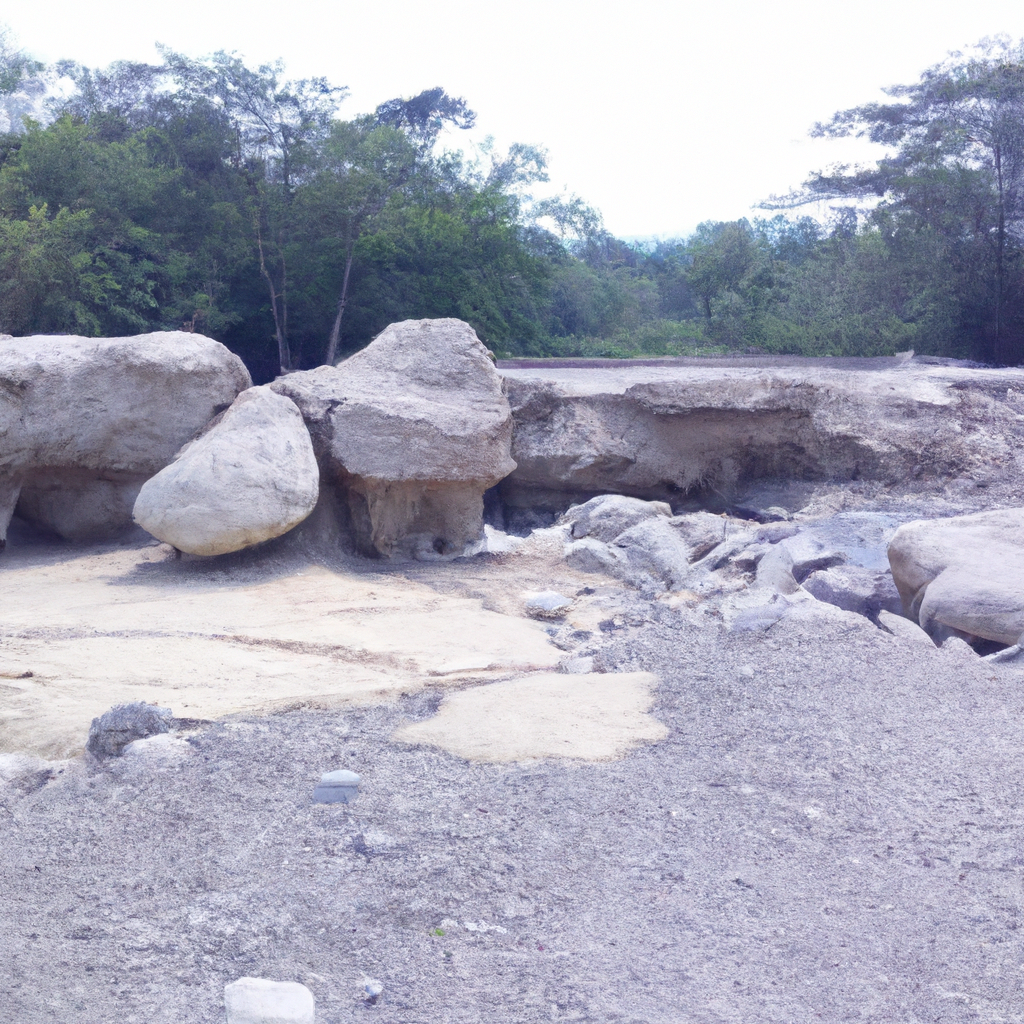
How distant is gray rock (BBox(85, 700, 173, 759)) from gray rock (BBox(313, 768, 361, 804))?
2.47ft

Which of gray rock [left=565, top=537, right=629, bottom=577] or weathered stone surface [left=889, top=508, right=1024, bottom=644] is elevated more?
weathered stone surface [left=889, top=508, right=1024, bottom=644]

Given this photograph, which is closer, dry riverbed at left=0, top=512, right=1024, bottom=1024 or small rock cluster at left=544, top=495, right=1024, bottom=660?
dry riverbed at left=0, top=512, right=1024, bottom=1024

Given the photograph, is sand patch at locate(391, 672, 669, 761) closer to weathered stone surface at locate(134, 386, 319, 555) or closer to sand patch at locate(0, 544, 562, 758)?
sand patch at locate(0, 544, 562, 758)

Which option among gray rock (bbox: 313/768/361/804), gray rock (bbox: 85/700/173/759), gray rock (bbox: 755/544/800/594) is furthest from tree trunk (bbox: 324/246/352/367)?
gray rock (bbox: 313/768/361/804)

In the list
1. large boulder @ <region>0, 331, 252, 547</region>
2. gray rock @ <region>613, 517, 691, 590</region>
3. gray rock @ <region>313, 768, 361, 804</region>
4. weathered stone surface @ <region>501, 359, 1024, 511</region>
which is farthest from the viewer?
weathered stone surface @ <region>501, 359, 1024, 511</region>

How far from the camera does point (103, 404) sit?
24.7 feet

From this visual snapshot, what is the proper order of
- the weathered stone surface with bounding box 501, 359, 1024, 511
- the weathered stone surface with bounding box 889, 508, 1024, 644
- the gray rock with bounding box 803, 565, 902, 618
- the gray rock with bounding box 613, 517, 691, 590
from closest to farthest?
1. the weathered stone surface with bounding box 889, 508, 1024, 644
2. the gray rock with bounding box 803, 565, 902, 618
3. the gray rock with bounding box 613, 517, 691, 590
4. the weathered stone surface with bounding box 501, 359, 1024, 511

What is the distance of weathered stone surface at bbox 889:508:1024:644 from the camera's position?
15.8 ft

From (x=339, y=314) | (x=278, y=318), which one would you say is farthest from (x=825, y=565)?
(x=278, y=318)

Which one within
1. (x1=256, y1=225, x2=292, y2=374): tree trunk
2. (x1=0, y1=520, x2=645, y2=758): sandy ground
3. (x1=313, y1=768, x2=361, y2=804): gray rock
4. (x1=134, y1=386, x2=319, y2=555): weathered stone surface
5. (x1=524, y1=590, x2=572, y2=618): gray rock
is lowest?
(x1=524, y1=590, x2=572, y2=618): gray rock

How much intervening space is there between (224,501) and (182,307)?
10813mm

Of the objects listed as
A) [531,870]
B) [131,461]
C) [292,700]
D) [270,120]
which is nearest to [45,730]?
[292,700]

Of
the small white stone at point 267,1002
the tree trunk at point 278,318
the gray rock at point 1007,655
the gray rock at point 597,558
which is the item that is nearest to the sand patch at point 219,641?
the gray rock at point 597,558

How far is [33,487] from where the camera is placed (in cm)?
815
